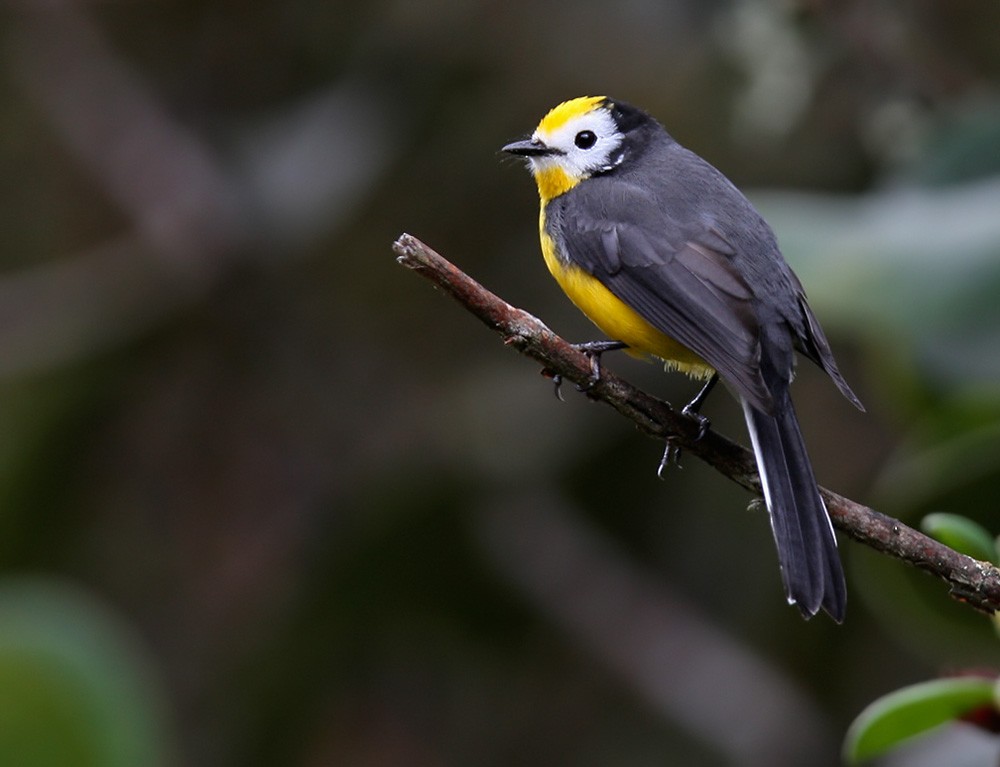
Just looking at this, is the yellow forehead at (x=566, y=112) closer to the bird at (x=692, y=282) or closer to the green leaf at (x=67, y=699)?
the bird at (x=692, y=282)

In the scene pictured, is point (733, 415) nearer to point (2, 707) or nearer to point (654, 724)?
point (654, 724)

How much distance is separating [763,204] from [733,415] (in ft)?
4.66

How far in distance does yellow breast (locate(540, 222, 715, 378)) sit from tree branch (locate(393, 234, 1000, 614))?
45cm

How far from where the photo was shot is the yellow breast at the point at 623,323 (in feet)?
10.5

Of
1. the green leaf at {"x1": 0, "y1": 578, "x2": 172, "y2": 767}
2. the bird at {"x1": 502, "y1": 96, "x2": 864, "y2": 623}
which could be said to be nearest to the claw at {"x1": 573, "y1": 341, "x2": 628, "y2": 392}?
the bird at {"x1": 502, "y1": 96, "x2": 864, "y2": 623}

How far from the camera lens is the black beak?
3744 millimetres

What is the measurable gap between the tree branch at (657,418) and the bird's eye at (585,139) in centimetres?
124

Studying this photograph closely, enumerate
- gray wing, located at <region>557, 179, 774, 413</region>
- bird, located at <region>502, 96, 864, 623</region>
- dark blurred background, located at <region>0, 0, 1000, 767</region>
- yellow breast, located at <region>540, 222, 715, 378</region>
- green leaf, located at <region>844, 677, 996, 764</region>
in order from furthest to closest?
dark blurred background, located at <region>0, 0, 1000, 767</region>
yellow breast, located at <region>540, 222, 715, 378</region>
gray wing, located at <region>557, 179, 774, 413</region>
bird, located at <region>502, 96, 864, 623</region>
green leaf, located at <region>844, 677, 996, 764</region>

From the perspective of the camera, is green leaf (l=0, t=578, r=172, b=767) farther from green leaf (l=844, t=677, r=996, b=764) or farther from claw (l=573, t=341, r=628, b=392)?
green leaf (l=844, t=677, r=996, b=764)

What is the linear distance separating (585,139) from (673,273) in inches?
29.3

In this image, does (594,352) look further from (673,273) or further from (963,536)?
(963,536)

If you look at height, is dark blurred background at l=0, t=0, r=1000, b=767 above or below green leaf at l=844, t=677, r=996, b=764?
above

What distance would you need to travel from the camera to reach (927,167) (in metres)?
4.09

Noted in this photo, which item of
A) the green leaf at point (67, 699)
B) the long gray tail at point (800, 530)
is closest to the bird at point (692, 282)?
the long gray tail at point (800, 530)
